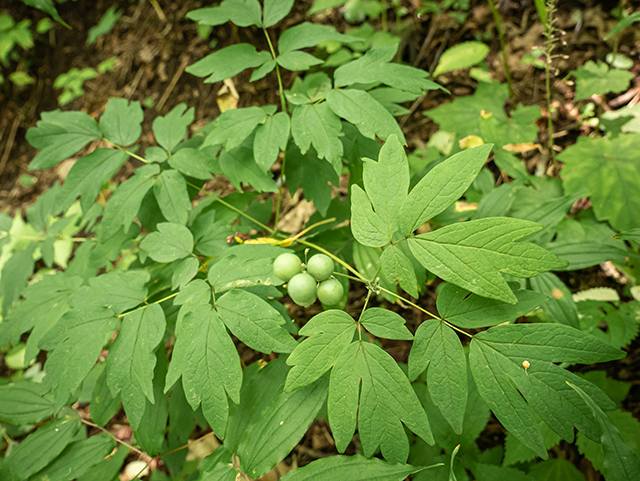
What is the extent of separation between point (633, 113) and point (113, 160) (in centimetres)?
299

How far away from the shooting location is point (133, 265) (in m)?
1.89

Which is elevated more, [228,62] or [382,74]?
[228,62]

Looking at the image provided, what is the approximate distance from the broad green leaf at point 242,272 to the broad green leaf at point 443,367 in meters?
0.50

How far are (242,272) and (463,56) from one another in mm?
2399

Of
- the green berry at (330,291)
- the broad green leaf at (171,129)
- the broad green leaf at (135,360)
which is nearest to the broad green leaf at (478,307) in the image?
the green berry at (330,291)

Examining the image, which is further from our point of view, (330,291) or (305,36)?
(305,36)

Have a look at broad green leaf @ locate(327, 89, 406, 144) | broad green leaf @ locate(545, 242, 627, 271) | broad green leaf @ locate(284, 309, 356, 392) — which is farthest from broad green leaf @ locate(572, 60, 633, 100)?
broad green leaf @ locate(284, 309, 356, 392)

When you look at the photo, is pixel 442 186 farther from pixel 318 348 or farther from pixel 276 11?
pixel 276 11

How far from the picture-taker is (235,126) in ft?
4.72

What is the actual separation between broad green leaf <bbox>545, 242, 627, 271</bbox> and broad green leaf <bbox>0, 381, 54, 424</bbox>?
7.83 feet

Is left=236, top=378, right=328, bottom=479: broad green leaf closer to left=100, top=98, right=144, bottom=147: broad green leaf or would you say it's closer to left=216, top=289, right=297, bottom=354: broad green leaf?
left=216, top=289, right=297, bottom=354: broad green leaf

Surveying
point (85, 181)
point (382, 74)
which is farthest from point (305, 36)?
point (85, 181)

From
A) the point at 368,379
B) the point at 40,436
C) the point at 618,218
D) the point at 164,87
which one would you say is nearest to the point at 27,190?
the point at 164,87

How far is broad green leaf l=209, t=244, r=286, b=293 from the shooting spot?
1.19 metres
